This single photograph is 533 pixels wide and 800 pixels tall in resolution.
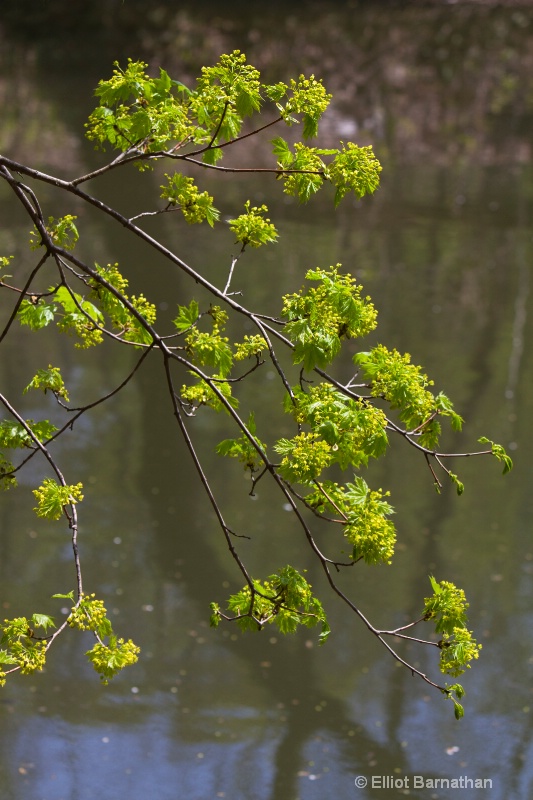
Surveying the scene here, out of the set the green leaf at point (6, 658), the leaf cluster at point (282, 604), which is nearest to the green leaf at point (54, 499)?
the green leaf at point (6, 658)

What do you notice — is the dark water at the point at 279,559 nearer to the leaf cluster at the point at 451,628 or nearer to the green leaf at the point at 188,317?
the leaf cluster at the point at 451,628

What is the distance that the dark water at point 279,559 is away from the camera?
5.48 meters

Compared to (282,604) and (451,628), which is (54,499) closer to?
(282,604)

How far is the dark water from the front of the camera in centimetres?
548

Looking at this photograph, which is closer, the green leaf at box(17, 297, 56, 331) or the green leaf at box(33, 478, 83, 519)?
the green leaf at box(33, 478, 83, 519)

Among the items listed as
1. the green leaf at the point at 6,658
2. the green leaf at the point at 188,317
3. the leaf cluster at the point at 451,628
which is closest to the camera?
the green leaf at the point at 6,658

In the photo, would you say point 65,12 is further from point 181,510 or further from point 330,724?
point 330,724

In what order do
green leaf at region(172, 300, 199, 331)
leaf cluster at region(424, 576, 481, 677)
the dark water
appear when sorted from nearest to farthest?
1. leaf cluster at region(424, 576, 481, 677)
2. green leaf at region(172, 300, 199, 331)
3. the dark water

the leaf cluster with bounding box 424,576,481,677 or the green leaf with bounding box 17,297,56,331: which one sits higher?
the green leaf with bounding box 17,297,56,331

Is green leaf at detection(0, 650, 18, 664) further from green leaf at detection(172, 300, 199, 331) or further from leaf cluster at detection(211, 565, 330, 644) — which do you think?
green leaf at detection(172, 300, 199, 331)

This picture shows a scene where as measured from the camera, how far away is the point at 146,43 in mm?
21672

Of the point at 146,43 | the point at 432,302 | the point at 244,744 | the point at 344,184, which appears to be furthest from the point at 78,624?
the point at 146,43

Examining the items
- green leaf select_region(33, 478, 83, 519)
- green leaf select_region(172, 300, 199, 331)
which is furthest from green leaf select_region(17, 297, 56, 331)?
green leaf select_region(33, 478, 83, 519)

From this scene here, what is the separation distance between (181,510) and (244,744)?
2.33 meters
